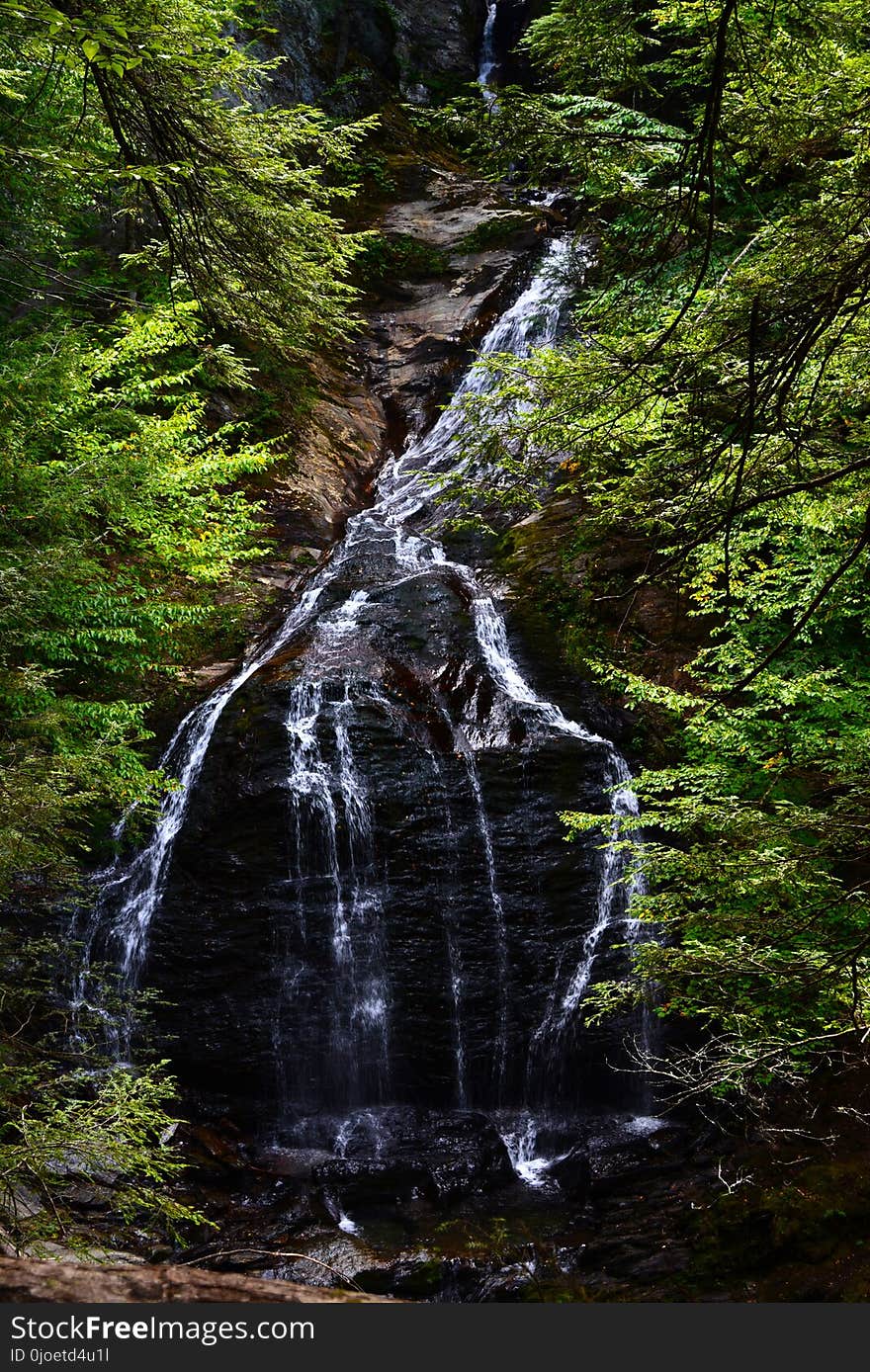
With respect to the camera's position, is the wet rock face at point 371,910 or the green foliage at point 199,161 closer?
the green foliage at point 199,161

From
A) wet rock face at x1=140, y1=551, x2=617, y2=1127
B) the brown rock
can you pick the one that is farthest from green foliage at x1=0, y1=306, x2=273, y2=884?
the brown rock

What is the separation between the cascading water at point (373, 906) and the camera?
8992 mm

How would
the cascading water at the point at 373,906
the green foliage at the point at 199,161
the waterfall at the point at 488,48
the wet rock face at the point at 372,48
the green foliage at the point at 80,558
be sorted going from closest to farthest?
the green foliage at the point at 199,161, the green foliage at the point at 80,558, the cascading water at the point at 373,906, the wet rock face at the point at 372,48, the waterfall at the point at 488,48

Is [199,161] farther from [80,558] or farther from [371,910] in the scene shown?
[371,910]

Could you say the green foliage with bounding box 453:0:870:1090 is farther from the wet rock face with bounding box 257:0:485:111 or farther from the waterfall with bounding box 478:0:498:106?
the waterfall with bounding box 478:0:498:106

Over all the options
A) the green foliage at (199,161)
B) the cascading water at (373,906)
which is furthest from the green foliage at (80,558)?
the cascading water at (373,906)

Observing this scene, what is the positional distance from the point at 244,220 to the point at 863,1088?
311 inches

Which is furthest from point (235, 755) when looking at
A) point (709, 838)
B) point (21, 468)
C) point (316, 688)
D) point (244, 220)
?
point (244, 220)

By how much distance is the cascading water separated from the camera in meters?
8.99

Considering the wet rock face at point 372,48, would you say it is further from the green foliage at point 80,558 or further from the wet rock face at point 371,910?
the wet rock face at point 371,910

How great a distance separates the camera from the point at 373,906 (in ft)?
30.9

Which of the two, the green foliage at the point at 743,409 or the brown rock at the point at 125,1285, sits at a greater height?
the green foliage at the point at 743,409


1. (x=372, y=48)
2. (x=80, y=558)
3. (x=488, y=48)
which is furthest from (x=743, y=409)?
(x=488, y=48)

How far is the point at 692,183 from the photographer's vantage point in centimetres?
285
